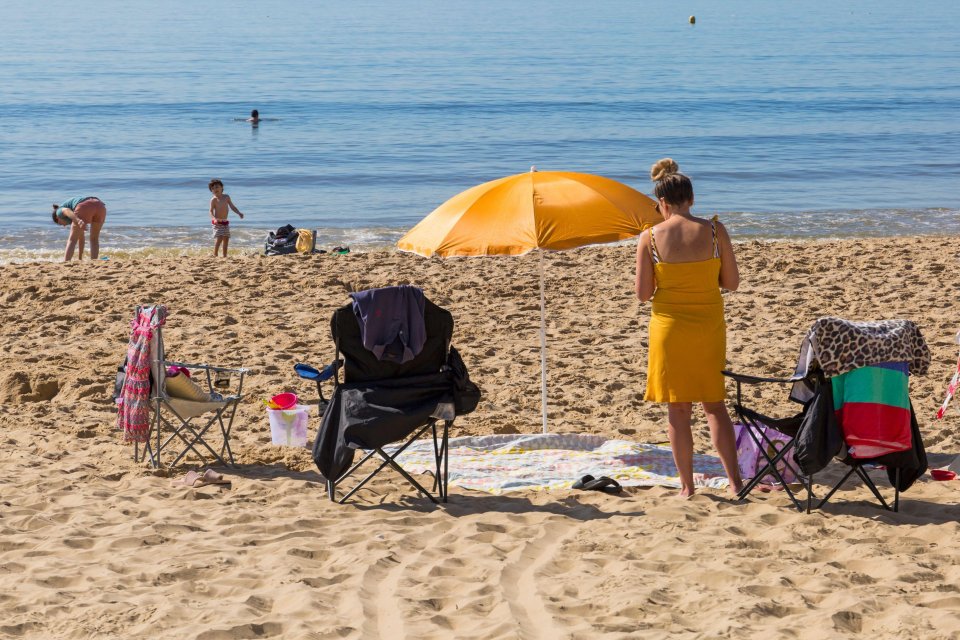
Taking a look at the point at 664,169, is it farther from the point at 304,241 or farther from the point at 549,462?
the point at 304,241

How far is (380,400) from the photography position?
16.8ft

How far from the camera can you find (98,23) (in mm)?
93000

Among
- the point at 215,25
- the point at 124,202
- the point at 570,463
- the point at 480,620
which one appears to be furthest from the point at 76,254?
the point at 215,25

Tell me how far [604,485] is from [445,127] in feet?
89.8

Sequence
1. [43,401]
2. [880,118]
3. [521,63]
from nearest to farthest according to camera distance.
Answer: [43,401] → [880,118] → [521,63]

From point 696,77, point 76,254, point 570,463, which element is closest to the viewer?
point 570,463

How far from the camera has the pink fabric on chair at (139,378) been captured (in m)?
5.61

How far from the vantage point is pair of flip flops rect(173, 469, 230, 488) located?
18.2 feet

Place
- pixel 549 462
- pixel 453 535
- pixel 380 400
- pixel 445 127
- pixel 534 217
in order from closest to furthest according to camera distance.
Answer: pixel 453 535 → pixel 380 400 → pixel 534 217 → pixel 549 462 → pixel 445 127

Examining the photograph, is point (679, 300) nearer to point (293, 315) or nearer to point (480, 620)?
point (480, 620)

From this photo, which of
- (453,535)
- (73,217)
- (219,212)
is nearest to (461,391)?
(453,535)

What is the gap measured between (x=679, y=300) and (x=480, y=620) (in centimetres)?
180

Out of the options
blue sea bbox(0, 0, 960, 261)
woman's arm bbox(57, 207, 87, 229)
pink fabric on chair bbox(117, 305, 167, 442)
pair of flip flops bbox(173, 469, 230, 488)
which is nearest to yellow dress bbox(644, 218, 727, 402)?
pair of flip flops bbox(173, 469, 230, 488)

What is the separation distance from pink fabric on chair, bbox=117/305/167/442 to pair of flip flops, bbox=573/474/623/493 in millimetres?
2177
